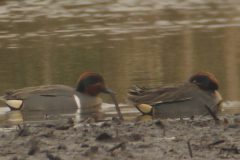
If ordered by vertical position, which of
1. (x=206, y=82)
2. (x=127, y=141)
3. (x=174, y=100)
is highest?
(x=127, y=141)

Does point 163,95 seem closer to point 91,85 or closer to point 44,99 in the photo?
point 91,85

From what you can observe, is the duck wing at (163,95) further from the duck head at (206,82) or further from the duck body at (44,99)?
the duck body at (44,99)

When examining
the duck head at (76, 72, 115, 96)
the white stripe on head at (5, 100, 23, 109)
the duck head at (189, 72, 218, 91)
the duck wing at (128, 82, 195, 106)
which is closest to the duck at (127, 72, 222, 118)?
the duck wing at (128, 82, 195, 106)

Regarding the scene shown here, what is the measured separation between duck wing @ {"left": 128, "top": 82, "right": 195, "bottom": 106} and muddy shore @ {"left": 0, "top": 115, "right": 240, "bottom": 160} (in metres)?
2.15

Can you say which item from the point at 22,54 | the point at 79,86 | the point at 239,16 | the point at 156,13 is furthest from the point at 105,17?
the point at 79,86

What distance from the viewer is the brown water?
1125 centimetres

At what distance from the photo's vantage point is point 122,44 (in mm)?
15523

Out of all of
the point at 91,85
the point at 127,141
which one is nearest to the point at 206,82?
the point at 91,85

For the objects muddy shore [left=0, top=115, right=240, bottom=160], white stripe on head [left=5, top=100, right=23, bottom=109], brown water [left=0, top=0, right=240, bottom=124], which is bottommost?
brown water [left=0, top=0, right=240, bottom=124]

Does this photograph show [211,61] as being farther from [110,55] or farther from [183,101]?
[183,101]

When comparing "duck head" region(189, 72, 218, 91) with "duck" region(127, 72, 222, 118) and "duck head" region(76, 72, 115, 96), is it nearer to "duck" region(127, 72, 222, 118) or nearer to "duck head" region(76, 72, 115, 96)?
"duck" region(127, 72, 222, 118)

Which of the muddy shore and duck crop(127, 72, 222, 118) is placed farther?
duck crop(127, 72, 222, 118)

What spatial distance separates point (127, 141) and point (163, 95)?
3.36m

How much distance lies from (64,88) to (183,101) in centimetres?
222
